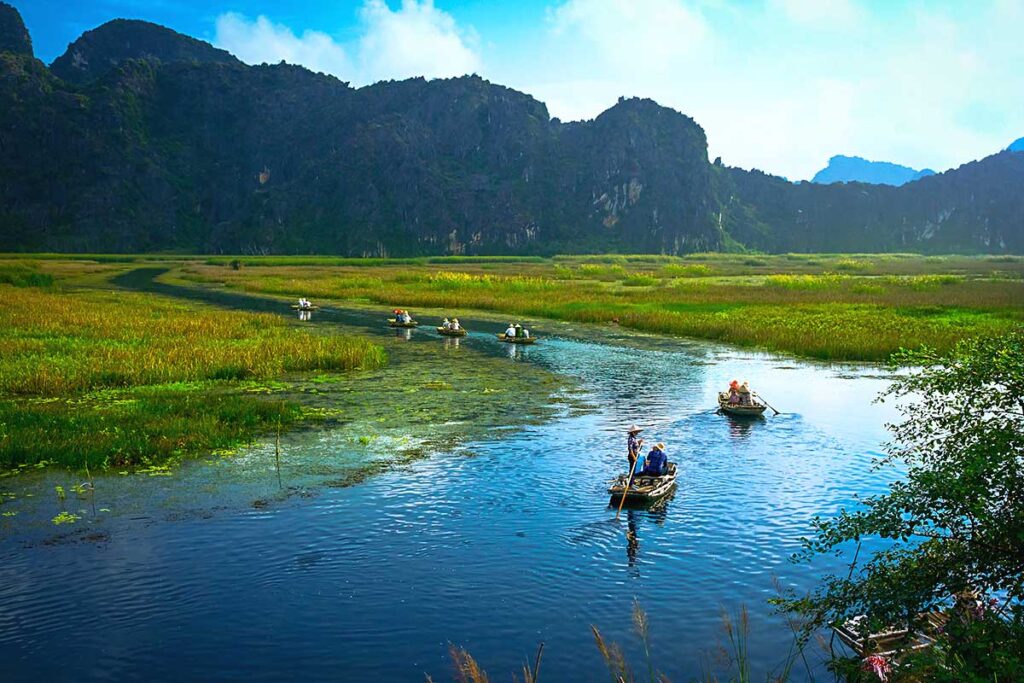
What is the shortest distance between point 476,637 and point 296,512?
8.02 m

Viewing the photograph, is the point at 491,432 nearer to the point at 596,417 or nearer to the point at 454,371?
the point at 596,417

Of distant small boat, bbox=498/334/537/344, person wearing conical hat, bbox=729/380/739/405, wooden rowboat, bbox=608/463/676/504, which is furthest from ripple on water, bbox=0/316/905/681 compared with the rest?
distant small boat, bbox=498/334/537/344

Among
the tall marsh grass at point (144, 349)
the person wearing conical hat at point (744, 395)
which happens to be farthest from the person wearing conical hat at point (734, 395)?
the tall marsh grass at point (144, 349)

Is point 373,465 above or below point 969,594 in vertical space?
below

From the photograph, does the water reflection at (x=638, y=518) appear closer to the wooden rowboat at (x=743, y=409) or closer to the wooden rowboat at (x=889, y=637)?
the wooden rowboat at (x=889, y=637)

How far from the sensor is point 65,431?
24953 mm

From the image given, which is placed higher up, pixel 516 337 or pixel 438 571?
pixel 516 337

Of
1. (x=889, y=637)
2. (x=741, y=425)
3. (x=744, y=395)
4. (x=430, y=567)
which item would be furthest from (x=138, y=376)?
(x=889, y=637)

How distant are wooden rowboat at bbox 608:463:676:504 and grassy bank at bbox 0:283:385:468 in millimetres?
13651

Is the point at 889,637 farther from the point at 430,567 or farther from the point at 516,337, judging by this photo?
the point at 516,337

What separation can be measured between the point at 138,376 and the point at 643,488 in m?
25.2

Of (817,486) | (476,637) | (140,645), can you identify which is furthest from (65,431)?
(817,486)

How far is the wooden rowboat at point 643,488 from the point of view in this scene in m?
20.2

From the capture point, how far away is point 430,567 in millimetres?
16688
